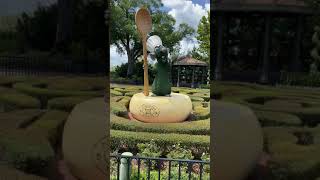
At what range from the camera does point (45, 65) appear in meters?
4.38

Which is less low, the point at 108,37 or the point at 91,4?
the point at 91,4

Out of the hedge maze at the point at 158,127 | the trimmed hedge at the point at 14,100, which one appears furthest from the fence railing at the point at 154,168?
the trimmed hedge at the point at 14,100

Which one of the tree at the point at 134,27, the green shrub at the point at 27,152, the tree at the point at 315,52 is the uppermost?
the tree at the point at 134,27

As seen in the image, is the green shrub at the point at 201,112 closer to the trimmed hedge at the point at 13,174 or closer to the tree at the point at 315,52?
the tree at the point at 315,52

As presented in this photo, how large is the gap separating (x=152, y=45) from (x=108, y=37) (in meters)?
0.40

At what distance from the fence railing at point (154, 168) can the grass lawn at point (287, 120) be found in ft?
2.00

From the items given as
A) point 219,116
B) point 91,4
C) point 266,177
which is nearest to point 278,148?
point 266,177

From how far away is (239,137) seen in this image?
4.17 meters

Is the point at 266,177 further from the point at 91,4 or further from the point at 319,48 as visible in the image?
the point at 91,4

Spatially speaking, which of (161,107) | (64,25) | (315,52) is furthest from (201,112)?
(64,25)

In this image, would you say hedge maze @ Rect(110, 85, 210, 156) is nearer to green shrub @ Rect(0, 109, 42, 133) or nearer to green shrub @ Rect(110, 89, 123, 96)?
green shrub @ Rect(110, 89, 123, 96)

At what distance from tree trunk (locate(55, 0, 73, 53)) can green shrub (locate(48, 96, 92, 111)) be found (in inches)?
17.2

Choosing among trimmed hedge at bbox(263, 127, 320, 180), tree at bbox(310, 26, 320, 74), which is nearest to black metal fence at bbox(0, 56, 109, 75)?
trimmed hedge at bbox(263, 127, 320, 180)

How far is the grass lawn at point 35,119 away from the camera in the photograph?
432 cm
